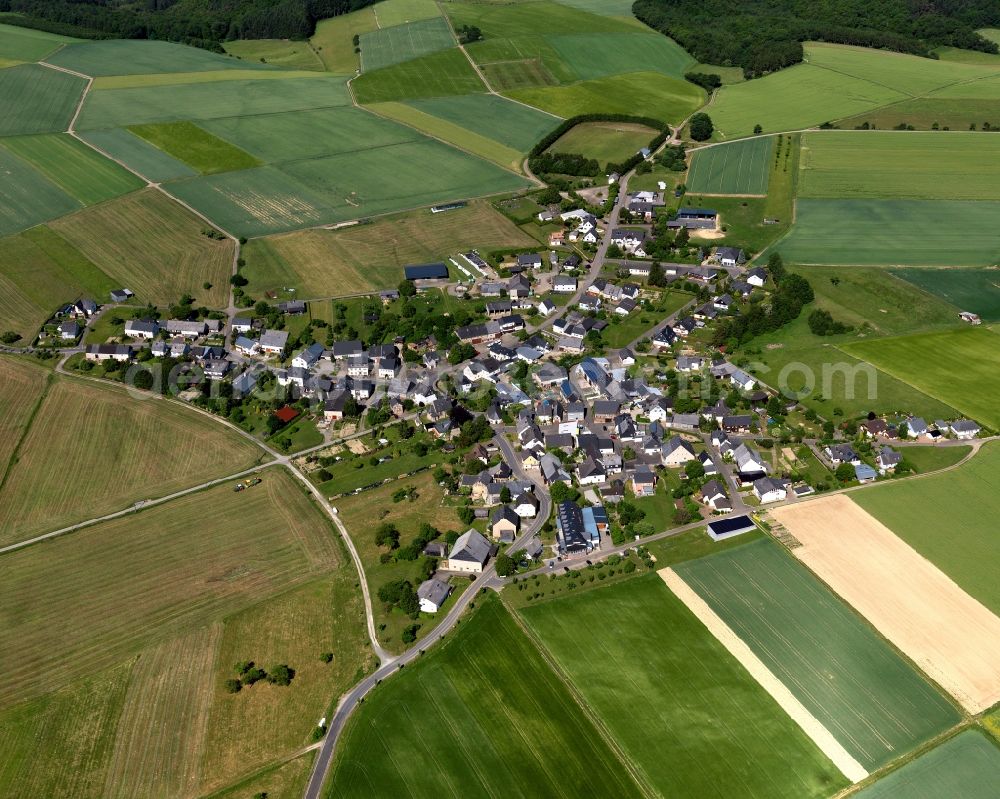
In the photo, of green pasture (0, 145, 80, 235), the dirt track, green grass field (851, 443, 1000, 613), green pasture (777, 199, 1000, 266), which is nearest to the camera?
the dirt track

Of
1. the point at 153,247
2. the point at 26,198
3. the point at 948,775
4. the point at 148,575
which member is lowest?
the point at 948,775

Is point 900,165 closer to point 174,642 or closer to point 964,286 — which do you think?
point 964,286

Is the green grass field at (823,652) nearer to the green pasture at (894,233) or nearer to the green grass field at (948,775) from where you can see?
the green grass field at (948,775)

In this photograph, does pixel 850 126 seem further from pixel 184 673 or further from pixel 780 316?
pixel 184 673

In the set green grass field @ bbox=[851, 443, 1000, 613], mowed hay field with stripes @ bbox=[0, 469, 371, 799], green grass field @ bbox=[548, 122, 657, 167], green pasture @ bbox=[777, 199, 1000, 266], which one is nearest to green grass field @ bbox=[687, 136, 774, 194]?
green pasture @ bbox=[777, 199, 1000, 266]

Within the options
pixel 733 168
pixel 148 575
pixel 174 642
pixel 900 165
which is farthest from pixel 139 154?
pixel 900 165

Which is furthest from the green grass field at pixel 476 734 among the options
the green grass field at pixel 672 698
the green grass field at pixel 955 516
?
the green grass field at pixel 955 516

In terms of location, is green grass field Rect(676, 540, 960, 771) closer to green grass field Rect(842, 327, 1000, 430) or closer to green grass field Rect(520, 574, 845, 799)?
green grass field Rect(520, 574, 845, 799)

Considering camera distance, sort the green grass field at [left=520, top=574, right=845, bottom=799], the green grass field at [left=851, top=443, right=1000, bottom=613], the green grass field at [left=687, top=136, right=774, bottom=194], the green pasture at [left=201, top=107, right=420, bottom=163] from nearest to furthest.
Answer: the green grass field at [left=520, top=574, right=845, bottom=799] → the green grass field at [left=851, top=443, right=1000, bottom=613] → the green grass field at [left=687, top=136, right=774, bottom=194] → the green pasture at [left=201, top=107, right=420, bottom=163]
